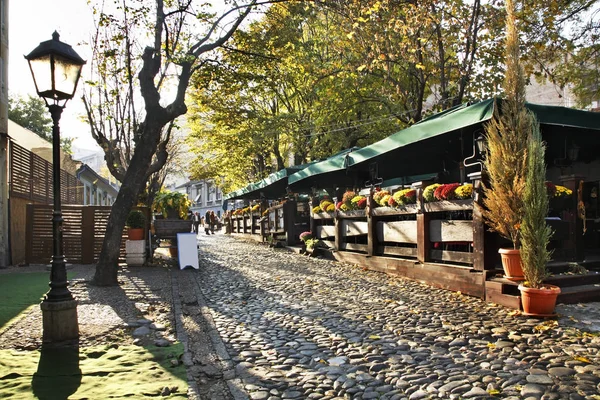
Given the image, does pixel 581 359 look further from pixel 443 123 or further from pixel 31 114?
pixel 31 114

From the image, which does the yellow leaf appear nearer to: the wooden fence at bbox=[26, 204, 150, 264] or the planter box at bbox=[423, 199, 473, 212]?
the planter box at bbox=[423, 199, 473, 212]

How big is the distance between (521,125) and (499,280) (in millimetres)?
2005

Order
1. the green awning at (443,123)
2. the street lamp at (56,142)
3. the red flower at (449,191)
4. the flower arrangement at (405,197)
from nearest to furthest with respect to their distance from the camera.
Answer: the street lamp at (56,142) < the green awning at (443,123) < the red flower at (449,191) < the flower arrangement at (405,197)

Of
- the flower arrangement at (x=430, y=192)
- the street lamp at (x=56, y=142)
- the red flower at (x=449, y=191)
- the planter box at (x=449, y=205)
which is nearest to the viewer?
the street lamp at (x=56, y=142)

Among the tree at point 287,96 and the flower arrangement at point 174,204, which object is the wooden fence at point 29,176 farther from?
the tree at point 287,96

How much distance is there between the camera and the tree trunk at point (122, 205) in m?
8.34

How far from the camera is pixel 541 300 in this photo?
5.22 m

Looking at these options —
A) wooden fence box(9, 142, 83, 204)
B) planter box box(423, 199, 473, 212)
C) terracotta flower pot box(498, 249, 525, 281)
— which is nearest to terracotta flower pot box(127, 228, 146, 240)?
wooden fence box(9, 142, 83, 204)

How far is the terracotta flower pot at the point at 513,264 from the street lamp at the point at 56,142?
16.5 feet

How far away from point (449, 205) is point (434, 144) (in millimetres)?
3376

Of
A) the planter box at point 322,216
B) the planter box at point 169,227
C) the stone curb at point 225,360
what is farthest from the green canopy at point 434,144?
the stone curb at point 225,360

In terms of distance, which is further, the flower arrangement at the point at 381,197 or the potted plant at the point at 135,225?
the potted plant at the point at 135,225

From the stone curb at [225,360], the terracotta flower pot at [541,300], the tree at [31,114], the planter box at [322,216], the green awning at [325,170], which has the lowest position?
the stone curb at [225,360]

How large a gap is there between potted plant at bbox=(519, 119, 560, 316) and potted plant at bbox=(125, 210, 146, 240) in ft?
29.1
